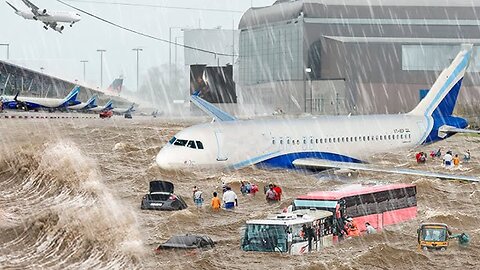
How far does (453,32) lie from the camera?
6191 inches

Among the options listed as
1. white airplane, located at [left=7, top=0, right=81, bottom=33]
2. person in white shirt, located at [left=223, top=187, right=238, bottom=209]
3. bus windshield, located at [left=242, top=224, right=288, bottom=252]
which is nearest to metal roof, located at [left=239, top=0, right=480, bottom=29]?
white airplane, located at [left=7, top=0, right=81, bottom=33]

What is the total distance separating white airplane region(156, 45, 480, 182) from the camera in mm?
49562

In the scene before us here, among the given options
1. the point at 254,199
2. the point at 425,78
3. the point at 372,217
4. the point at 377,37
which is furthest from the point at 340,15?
the point at 372,217

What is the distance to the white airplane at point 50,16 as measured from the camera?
132m

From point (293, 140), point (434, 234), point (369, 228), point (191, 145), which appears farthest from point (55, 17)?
point (434, 234)

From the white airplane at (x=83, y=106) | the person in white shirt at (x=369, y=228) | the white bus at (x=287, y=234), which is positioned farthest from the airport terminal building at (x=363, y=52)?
the white bus at (x=287, y=234)

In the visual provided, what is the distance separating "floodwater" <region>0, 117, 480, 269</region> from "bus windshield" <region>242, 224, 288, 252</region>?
1.34 ft

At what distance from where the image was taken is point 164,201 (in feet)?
153

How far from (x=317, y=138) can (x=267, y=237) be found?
24485 millimetres

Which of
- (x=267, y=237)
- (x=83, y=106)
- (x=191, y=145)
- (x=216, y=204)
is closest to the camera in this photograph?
(x=267, y=237)

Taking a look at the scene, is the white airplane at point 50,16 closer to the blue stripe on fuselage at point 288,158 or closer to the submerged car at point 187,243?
the blue stripe on fuselage at point 288,158

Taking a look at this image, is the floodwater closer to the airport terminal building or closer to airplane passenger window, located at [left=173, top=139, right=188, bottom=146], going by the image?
airplane passenger window, located at [left=173, top=139, right=188, bottom=146]

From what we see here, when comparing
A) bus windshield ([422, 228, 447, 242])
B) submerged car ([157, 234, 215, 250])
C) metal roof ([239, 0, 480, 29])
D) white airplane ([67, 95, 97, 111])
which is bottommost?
white airplane ([67, 95, 97, 111])

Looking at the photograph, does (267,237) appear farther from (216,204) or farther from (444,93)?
(444,93)
